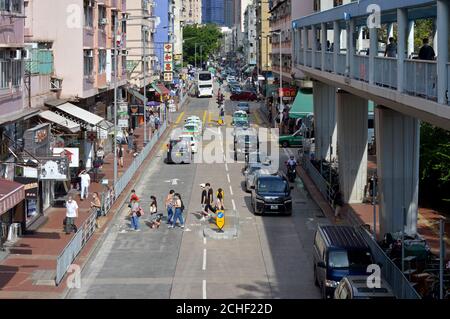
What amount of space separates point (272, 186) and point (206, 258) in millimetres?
9085

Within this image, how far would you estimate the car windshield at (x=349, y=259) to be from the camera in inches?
897

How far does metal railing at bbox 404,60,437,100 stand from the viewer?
20.0 metres

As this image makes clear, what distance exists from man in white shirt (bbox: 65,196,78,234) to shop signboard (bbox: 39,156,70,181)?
135cm

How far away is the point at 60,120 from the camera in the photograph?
37.8 m

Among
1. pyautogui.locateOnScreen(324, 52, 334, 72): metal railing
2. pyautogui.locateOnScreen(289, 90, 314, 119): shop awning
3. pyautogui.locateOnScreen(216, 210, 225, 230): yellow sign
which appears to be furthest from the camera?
pyautogui.locateOnScreen(289, 90, 314, 119): shop awning

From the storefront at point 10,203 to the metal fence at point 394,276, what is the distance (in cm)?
976

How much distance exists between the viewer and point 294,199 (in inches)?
1619

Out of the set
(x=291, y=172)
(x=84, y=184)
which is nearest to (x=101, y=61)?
(x=291, y=172)

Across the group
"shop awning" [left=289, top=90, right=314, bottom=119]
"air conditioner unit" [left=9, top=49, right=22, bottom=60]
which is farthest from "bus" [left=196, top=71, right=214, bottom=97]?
"air conditioner unit" [left=9, top=49, right=22, bottom=60]

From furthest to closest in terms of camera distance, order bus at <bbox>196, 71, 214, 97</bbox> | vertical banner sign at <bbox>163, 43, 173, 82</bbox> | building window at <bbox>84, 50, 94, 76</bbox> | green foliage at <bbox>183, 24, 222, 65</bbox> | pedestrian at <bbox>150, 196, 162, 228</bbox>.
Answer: green foliage at <bbox>183, 24, 222, 65</bbox> → bus at <bbox>196, 71, 214, 97</bbox> → vertical banner sign at <bbox>163, 43, 173, 82</bbox> → building window at <bbox>84, 50, 94, 76</bbox> → pedestrian at <bbox>150, 196, 162, 228</bbox>

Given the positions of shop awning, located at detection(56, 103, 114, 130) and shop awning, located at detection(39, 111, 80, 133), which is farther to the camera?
shop awning, located at detection(56, 103, 114, 130)

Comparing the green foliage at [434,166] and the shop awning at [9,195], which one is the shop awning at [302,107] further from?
the shop awning at [9,195]

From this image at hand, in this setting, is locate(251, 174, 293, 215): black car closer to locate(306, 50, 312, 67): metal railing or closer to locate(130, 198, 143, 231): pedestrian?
locate(130, 198, 143, 231): pedestrian

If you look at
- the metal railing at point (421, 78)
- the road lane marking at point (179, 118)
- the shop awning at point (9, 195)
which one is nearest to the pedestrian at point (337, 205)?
the metal railing at point (421, 78)
